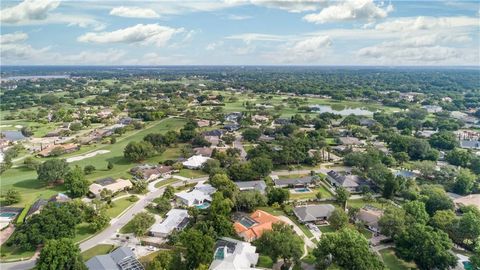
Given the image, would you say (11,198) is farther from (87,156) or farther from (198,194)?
(198,194)

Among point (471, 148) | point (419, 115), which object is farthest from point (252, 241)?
point (419, 115)

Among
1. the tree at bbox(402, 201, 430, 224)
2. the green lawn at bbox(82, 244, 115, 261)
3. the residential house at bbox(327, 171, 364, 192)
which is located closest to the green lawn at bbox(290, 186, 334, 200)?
the residential house at bbox(327, 171, 364, 192)

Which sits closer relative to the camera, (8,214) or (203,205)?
(8,214)

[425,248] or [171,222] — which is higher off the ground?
[425,248]

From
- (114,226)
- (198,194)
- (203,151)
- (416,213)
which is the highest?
(203,151)

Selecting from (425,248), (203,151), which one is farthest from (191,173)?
(425,248)

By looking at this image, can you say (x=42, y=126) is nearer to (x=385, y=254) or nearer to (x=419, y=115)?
(x=385, y=254)
